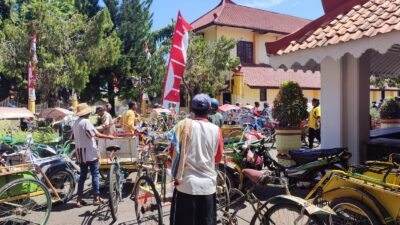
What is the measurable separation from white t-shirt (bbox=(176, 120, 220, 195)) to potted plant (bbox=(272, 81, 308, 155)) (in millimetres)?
5102

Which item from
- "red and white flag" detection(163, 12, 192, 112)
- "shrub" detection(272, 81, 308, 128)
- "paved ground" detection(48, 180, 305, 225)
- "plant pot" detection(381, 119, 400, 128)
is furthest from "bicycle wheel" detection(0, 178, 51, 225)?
"plant pot" detection(381, 119, 400, 128)

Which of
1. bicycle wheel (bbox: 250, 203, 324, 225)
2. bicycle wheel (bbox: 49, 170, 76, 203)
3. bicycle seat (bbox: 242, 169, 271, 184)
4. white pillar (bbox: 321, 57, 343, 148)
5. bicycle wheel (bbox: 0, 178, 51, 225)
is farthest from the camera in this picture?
white pillar (bbox: 321, 57, 343, 148)

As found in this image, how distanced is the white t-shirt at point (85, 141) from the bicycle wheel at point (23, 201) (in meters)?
1.03

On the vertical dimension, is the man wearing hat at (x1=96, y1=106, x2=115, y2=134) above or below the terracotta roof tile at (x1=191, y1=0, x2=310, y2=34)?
below

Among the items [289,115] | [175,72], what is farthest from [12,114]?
[289,115]

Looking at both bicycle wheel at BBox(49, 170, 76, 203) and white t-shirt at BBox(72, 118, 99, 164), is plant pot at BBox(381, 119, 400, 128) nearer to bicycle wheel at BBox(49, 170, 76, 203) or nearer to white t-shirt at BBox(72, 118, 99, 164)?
white t-shirt at BBox(72, 118, 99, 164)

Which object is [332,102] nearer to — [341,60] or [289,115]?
[341,60]

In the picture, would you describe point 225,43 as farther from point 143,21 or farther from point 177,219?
point 177,219

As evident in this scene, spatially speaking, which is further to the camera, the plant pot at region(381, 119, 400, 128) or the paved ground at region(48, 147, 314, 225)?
the plant pot at region(381, 119, 400, 128)

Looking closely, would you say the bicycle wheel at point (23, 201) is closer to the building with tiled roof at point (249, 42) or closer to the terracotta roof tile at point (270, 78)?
the building with tiled roof at point (249, 42)

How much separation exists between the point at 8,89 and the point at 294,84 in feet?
91.1

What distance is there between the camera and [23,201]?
5750mm

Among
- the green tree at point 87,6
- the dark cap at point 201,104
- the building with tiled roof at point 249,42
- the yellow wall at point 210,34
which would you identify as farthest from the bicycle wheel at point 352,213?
the green tree at point 87,6

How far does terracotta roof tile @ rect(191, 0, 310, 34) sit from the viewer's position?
107ft
